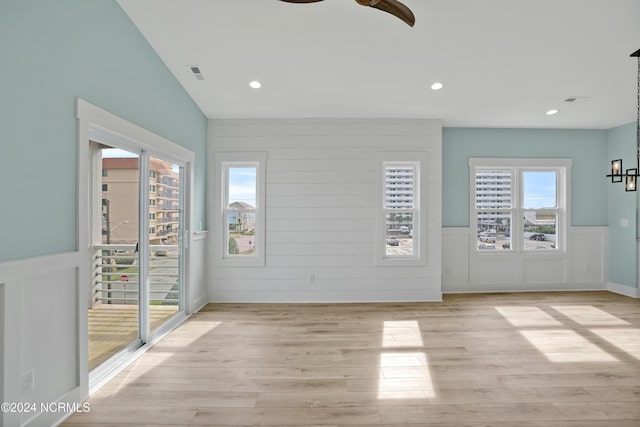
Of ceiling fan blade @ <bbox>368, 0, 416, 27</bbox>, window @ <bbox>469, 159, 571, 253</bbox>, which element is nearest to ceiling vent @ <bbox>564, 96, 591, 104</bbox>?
window @ <bbox>469, 159, 571, 253</bbox>

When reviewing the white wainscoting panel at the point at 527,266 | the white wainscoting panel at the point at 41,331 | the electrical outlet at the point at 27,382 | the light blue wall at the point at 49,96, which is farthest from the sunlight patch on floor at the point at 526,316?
Result: the light blue wall at the point at 49,96

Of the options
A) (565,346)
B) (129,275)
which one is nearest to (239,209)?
(129,275)

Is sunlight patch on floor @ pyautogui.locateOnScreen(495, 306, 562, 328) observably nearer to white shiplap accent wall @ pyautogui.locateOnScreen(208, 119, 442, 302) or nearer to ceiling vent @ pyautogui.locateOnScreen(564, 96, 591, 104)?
white shiplap accent wall @ pyautogui.locateOnScreen(208, 119, 442, 302)

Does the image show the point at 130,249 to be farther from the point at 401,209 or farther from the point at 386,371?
the point at 401,209

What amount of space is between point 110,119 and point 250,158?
238cm

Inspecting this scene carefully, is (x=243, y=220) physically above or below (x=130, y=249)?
above

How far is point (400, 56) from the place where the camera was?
3.69 metres

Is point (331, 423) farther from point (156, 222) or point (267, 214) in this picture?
point (267, 214)

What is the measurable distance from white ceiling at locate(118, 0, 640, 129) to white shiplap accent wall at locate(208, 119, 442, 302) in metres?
0.26

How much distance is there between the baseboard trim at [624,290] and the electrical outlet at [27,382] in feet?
24.1

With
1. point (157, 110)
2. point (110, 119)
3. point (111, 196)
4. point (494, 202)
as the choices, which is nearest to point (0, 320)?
point (111, 196)

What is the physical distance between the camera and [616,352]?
3256 mm

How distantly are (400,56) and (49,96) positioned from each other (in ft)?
10.4

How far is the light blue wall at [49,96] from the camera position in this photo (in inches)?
75.6
